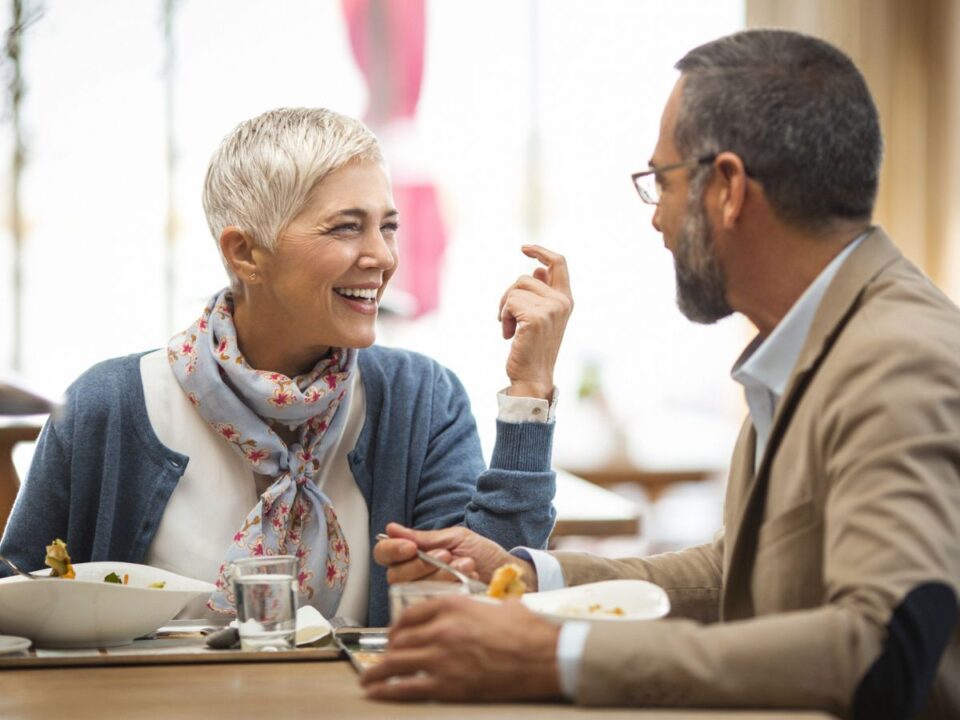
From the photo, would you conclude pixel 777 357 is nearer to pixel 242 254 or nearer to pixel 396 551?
pixel 396 551

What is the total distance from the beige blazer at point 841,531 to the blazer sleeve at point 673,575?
24cm

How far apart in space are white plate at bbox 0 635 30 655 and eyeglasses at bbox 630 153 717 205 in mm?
956

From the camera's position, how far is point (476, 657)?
1.18 meters

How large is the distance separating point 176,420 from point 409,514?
0.43 meters

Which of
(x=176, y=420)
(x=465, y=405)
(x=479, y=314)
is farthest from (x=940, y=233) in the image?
(x=176, y=420)

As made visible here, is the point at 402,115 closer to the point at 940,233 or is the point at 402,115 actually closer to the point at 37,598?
the point at 940,233

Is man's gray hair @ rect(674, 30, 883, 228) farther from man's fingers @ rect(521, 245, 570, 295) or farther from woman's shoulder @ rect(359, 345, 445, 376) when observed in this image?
woman's shoulder @ rect(359, 345, 445, 376)

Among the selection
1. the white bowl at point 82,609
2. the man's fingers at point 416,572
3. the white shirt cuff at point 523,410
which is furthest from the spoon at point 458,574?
the white shirt cuff at point 523,410

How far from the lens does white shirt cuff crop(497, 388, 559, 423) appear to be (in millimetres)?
2012

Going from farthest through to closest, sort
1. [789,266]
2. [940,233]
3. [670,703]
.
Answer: [940,233], [789,266], [670,703]

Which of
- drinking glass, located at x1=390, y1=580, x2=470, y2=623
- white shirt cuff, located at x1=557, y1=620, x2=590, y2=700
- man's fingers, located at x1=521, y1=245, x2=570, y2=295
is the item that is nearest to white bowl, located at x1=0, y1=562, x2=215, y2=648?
drinking glass, located at x1=390, y1=580, x2=470, y2=623

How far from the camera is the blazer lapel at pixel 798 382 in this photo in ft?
4.56

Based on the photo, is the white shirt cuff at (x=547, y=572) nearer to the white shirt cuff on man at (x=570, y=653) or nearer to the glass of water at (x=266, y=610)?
the glass of water at (x=266, y=610)

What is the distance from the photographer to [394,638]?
123 centimetres
